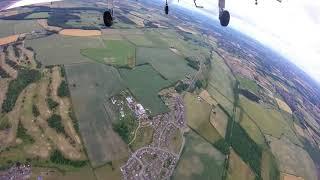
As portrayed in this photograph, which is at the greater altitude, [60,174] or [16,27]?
[16,27]

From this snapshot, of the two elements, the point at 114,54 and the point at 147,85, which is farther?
the point at 114,54

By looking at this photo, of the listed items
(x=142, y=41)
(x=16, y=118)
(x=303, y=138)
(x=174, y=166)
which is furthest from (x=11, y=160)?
(x=303, y=138)

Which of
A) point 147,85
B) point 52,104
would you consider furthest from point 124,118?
point 52,104

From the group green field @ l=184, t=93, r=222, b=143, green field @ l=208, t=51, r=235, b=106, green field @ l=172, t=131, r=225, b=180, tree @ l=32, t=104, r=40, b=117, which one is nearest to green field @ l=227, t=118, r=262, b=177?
green field @ l=184, t=93, r=222, b=143

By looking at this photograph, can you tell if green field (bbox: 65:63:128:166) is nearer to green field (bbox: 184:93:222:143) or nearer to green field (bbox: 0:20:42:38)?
green field (bbox: 184:93:222:143)

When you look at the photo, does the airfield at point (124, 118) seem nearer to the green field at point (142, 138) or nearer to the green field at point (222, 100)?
the green field at point (142, 138)

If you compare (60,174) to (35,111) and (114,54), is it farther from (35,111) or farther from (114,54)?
(114,54)

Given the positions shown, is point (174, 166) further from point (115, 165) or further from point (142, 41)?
point (142, 41)
